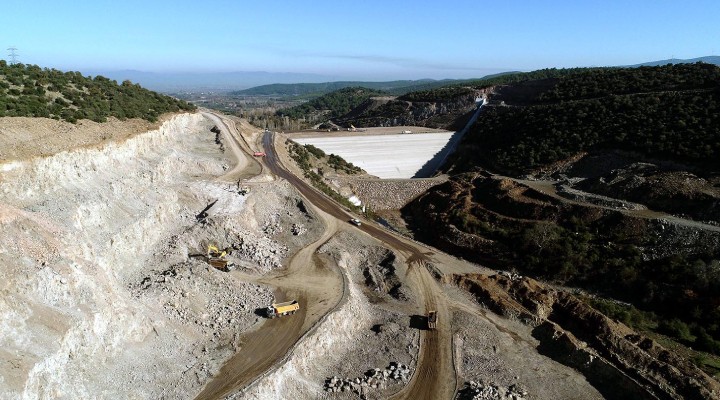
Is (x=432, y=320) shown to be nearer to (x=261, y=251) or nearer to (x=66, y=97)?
(x=261, y=251)

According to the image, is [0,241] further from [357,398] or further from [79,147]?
[357,398]

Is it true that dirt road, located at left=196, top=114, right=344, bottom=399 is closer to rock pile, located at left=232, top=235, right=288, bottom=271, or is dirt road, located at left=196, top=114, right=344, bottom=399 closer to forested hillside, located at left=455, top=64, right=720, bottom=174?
rock pile, located at left=232, top=235, right=288, bottom=271

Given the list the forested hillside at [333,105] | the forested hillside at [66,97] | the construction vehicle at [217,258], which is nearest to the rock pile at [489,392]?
the construction vehicle at [217,258]

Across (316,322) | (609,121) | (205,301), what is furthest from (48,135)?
(609,121)

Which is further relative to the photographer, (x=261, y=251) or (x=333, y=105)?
(x=333, y=105)

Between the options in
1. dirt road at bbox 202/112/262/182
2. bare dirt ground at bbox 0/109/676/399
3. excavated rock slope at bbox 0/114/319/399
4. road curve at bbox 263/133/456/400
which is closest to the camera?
excavated rock slope at bbox 0/114/319/399

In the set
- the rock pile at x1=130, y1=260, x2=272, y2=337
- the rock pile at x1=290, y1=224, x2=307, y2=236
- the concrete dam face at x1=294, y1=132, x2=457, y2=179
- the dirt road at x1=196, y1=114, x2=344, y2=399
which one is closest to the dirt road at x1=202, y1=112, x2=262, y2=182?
the rock pile at x1=290, y1=224, x2=307, y2=236

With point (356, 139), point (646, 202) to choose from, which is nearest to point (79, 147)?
point (356, 139)
